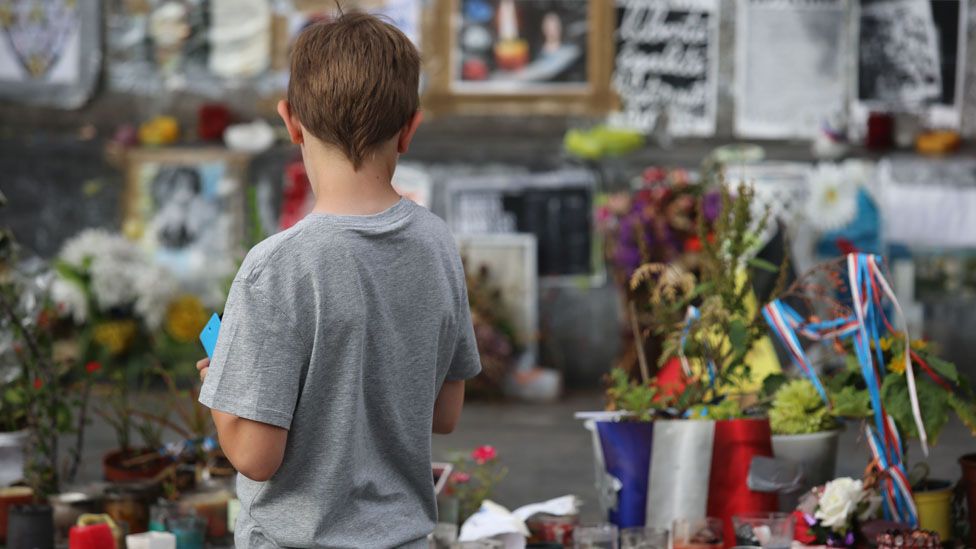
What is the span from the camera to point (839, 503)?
9.75ft

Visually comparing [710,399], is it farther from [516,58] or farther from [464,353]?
[516,58]

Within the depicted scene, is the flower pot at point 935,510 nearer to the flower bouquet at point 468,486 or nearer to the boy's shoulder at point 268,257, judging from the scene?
the flower bouquet at point 468,486

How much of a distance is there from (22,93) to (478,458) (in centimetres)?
556

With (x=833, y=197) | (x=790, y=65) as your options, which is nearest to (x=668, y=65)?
(x=790, y=65)

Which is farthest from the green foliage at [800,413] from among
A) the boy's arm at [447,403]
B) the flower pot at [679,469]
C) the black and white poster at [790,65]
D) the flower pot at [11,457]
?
the black and white poster at [790,65]

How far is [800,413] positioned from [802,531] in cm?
34

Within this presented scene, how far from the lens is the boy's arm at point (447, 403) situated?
2.10 m

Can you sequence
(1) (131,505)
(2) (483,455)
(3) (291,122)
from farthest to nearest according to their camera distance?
1. (2) (483,455)
2. (1) (131,505)
3. (3) (291,122)

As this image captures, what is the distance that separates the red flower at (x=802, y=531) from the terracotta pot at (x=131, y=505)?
1715mm

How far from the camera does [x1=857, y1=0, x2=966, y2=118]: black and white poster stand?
7566 mm

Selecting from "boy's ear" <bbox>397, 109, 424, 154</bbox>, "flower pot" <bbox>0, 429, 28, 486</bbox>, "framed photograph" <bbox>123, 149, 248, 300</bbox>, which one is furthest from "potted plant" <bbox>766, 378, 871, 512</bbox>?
"framed photograph" <bbox>123, 149, 248, 300</bbox>

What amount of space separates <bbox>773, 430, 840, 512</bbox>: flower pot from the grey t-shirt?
1517 mm

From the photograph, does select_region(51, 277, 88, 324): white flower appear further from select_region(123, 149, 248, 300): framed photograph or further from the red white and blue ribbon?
the red white and blue ribbon

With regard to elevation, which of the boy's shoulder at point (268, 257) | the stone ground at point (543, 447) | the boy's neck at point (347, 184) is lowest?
the stone ground at point (543, 447)
